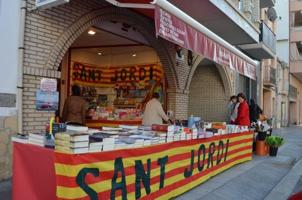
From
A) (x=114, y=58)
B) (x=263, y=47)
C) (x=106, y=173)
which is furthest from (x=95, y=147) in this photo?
(x=263, y=47)

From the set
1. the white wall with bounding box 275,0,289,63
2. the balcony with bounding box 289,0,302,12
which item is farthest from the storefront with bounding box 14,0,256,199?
the balcony with bounding box 289,0,302,12

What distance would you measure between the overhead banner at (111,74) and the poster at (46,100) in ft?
19.4

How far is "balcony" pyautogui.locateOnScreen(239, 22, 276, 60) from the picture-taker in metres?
18.9

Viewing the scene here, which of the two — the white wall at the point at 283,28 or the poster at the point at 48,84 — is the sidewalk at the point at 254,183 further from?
the white wall at the point at 283,28

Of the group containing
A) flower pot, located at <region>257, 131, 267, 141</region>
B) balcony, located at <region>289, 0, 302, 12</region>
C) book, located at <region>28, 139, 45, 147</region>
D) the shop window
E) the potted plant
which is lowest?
the potted plant

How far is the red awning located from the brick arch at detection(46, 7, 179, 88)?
13.8 inches

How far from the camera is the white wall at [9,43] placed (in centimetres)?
594

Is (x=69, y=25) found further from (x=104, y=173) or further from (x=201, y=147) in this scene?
(x=104, y=173)

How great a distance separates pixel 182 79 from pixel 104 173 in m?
8.27

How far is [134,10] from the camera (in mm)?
9281

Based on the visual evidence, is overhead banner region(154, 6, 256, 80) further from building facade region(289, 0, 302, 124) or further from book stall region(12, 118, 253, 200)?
building facade region(289, 0, 302, 124)

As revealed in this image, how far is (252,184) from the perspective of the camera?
7.46 metres

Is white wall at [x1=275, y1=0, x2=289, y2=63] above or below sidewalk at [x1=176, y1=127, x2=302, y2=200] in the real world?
above

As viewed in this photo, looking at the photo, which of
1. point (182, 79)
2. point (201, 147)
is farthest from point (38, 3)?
point (182, 79)
